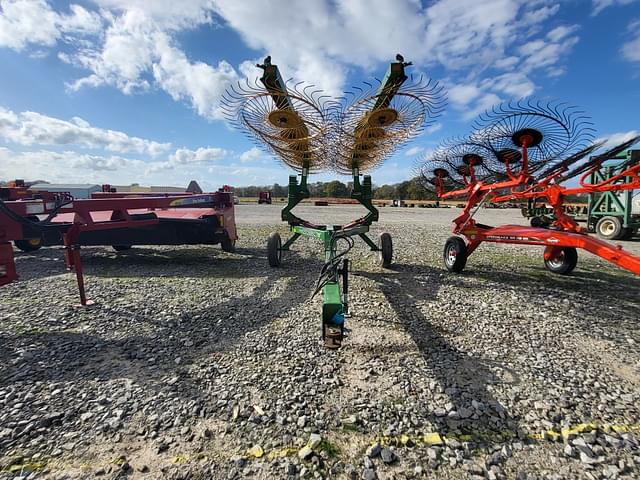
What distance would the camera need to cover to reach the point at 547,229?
5363mm

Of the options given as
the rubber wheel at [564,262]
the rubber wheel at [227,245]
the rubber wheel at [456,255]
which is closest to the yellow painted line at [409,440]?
the rubber wheel at [456,255]

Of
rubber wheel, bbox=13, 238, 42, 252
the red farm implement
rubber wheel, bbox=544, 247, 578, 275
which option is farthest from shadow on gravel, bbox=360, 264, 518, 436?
rubber wheel, bbox=13, 238, 42, 252

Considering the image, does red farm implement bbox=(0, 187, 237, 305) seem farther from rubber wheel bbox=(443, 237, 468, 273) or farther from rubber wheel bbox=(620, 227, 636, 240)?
rubber wheel bbox=(620, 227, 636, 240)

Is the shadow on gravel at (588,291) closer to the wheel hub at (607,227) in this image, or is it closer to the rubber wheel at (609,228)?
the rubber wheel at (609,228)

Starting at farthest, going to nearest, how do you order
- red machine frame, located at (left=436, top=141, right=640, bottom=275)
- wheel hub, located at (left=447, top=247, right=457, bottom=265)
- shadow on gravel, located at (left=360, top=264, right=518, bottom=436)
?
wheel hub, located at (left=447, top=247, right=457, bottom=265)
red machine frame, located at (left=436, top=141, right=640, bottom=275)
shadow on gravel, located at (left=360, top=264, right=518, bottom=436)

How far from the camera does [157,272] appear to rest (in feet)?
20.4

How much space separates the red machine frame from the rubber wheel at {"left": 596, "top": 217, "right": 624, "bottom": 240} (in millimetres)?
7424

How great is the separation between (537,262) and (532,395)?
5.60m

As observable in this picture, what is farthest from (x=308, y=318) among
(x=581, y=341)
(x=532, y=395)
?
(x=581, y=341)

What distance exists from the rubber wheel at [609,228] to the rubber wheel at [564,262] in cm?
759

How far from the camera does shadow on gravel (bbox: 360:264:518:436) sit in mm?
2234

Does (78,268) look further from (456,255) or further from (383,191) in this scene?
(383,191)

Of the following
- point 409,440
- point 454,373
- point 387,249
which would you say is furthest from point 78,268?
point 387,249

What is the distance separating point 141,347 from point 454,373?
3041 mm
